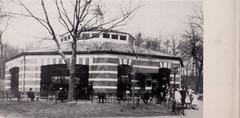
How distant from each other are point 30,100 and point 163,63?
79cm

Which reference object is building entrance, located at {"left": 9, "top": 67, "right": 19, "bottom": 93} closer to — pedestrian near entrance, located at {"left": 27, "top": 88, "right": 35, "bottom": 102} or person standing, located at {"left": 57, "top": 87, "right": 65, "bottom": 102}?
pedestrian near entrance, located at {"left": 27, "top": 88, "right": 35, "bottom": 102}

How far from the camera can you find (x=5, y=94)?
7.17 ft

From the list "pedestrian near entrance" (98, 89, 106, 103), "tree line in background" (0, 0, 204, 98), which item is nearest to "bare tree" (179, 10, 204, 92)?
"tree line in background" (0, 0, 204, 98)

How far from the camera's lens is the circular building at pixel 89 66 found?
87.1 inches

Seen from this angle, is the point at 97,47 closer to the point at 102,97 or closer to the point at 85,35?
the point at 85,35

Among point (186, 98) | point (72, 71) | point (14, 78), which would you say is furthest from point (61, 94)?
point (186, 98)

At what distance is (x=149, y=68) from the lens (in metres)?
2.28

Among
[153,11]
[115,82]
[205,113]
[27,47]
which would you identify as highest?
[153,11]

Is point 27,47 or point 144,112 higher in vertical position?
point 27,47

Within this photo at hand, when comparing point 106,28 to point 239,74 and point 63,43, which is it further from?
point 239,74

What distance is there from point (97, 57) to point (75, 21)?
237 millimetres

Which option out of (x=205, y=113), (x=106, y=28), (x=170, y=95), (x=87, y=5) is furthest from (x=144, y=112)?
(x=87, y=5)

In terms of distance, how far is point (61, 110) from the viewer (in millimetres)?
2215

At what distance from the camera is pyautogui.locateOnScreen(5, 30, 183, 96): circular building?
2.21 meters
